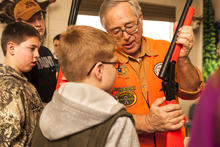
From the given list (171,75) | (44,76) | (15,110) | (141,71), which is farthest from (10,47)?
(171,75)

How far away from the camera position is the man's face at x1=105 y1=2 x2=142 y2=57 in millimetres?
1250

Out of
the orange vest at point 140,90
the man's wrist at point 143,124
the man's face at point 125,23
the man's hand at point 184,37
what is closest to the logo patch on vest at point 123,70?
the orange vest at point 140,90

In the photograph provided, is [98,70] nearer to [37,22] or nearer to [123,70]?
[123,70]

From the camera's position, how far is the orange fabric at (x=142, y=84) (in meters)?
1.14

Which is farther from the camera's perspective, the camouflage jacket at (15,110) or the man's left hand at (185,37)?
the camouflage jacket at (15,110)

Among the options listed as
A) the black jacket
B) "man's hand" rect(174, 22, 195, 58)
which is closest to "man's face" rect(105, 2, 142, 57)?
"man's hand" rect(174, 22, 195, 58)

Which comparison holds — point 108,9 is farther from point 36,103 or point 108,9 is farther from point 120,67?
point 36,103

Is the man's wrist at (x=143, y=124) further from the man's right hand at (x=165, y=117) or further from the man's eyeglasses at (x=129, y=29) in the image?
the man's eyeglasses at (x=129, y=29)

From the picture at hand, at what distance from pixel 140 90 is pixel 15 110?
71 centimetres

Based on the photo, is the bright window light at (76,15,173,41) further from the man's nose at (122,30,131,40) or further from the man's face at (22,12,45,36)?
Result: the man's nose at (122,30,131,40)

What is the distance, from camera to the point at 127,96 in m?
1.16

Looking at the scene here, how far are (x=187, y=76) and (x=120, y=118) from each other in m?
0.56

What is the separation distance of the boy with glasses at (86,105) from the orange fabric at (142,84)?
0.28 metres

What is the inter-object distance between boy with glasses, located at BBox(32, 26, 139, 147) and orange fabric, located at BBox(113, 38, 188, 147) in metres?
0.28
